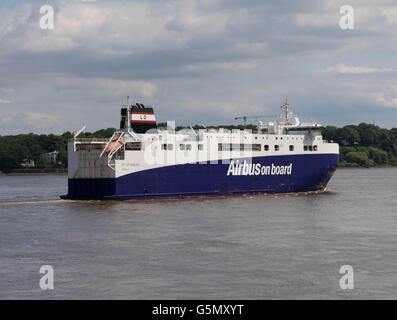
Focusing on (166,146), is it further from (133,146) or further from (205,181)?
(205,181)

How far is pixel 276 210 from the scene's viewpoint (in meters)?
35.3

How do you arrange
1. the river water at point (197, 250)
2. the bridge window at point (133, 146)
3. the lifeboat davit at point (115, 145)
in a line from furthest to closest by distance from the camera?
the bridge window at point (133, 146) → the lifeboat davit at point (115, 145) → the river water at point (197, 250)

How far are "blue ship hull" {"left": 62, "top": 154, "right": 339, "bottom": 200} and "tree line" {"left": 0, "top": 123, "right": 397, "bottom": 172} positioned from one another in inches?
3140

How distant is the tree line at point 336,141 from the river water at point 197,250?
86.4 m

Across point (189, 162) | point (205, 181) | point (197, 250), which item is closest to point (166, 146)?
point (189, 162)

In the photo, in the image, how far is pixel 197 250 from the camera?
72.2 feet

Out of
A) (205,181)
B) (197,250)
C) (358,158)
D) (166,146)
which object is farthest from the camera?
(358,158)

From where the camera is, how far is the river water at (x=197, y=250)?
16.3 meters

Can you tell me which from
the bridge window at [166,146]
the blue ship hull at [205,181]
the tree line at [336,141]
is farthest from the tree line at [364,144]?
the bridge window at [166,146]

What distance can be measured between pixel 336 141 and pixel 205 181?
115m

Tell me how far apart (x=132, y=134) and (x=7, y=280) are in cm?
2355

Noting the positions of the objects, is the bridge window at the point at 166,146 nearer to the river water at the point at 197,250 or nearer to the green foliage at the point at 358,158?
the river water at the point at 197,250

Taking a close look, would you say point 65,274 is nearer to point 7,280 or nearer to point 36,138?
point 7,280
